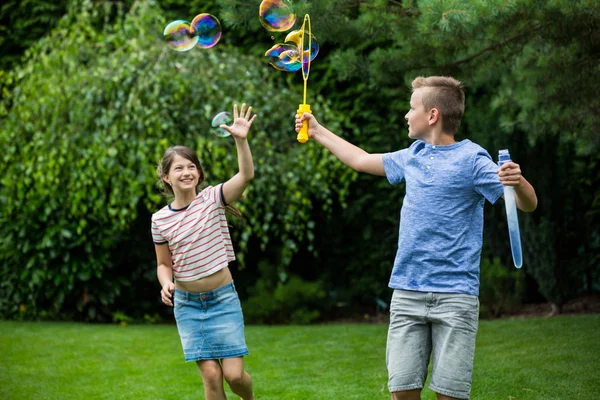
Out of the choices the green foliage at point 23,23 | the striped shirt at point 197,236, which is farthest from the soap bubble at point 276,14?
the green foliage at point 23,23

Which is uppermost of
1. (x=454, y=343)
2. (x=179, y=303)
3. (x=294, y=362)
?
(x=179, y=303)

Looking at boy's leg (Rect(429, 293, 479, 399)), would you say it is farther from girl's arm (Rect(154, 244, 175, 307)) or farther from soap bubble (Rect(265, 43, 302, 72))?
soap bubble (Rect(265, 43, 302, 72))

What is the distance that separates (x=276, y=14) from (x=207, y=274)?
130 centimetres

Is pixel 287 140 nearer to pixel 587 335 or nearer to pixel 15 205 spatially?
pixel 15 205

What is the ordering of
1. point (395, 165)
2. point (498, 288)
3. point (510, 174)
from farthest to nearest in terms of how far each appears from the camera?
point (498, 288) < point (395, 165) < point (510, 174)

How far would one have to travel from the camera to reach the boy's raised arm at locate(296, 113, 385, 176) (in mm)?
2979

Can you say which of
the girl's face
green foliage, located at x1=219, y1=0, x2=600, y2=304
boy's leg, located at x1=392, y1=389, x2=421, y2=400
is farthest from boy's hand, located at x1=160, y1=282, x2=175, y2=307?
green foliage, located at x1=219, y1=0, x2=600, y2=304

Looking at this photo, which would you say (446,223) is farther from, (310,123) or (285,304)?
(285,304)

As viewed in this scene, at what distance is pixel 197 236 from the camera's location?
3.22m

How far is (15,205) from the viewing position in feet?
20.9

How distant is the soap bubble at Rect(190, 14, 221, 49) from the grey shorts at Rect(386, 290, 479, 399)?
1.88 m

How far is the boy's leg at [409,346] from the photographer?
106 inches

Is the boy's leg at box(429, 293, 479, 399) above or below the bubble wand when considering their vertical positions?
below

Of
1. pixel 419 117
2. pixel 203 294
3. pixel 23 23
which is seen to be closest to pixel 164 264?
pixel 203 294
